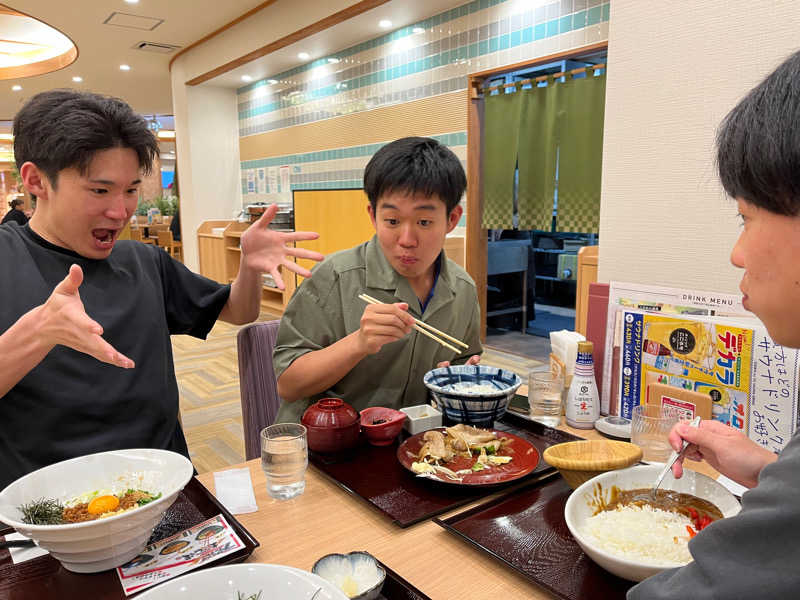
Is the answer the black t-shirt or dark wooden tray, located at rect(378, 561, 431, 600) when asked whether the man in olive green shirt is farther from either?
dark wooden tray, located at rect(378, 561, 431, 600)

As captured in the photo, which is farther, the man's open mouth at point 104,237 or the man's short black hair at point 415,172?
the man's short black hair at point 415,172

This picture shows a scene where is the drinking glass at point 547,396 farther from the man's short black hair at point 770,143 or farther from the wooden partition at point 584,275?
the wooden partition at point 584,275

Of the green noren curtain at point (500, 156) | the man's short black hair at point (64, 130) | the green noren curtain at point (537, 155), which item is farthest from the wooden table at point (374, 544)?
the green noren curtain at point (500, 156)

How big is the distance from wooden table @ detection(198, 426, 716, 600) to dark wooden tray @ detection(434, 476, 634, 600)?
0.06 ft

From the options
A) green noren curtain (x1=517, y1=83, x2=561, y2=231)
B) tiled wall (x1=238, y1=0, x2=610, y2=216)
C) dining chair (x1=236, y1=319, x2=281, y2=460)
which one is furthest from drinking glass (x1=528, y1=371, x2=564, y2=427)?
green noren curtain (x1=517, y1=83, x2=561, y2=231)

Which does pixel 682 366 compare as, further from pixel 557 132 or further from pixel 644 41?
pixel 557 132

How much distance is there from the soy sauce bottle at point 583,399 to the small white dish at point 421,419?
36cm

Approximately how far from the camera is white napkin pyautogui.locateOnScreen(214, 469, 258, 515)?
40.6 inches

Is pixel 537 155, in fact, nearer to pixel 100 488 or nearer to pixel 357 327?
pixel 357 327

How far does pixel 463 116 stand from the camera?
4.96m

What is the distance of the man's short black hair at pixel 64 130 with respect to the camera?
51.0 inches

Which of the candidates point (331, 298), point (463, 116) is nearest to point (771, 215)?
point (331, 298)

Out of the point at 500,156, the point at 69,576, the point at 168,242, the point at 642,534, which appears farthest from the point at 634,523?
the point at 168,242

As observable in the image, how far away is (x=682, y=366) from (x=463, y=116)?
13.1ft
